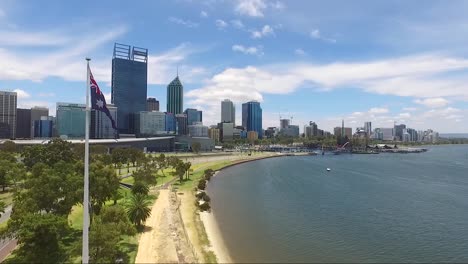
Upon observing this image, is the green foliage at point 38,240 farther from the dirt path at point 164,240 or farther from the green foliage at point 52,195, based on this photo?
the green foliage at point 52,195

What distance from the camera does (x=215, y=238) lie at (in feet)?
162

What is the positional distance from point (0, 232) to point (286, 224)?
40.1m

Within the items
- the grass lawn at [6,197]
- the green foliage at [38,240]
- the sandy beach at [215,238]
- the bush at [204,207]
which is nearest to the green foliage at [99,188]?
the sandy beach at [215,238]

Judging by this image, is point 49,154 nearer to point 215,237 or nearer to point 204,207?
point 204,207

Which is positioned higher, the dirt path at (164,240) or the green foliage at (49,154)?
the green foliage at (49,154)

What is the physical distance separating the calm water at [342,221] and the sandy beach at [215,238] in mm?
1036

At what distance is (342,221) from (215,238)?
81.3ft

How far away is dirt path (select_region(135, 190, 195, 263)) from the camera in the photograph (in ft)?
127

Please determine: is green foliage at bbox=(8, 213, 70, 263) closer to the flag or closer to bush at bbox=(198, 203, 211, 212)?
the flag

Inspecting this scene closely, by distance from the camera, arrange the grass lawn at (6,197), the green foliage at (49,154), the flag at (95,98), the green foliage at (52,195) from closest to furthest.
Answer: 1. the flag at (95,98)
2. the green foliage at (52,195)
3. the grass lawn at (6,197)
4. the green foliage at (49,154)

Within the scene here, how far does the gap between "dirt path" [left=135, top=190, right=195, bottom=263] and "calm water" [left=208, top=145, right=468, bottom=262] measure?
6.45 metres

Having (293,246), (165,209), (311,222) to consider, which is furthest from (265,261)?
(165,209)

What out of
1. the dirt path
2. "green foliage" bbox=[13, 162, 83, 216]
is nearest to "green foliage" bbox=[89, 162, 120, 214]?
"green foliage" bbox=[13, 162, 83, 216]

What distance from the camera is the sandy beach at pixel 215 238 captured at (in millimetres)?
42025
